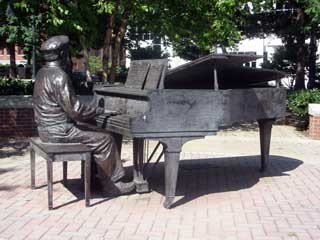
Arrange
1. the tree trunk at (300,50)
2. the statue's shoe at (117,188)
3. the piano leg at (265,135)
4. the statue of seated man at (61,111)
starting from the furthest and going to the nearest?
the tree trunk at (300,50)
the piano leg at (265,135)
the statue's shoe at (117,188)
the statue of seated man at (61,111)

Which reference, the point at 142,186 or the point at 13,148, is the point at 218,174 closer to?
the point at 142,186

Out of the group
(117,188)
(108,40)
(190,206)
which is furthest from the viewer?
(108,40)

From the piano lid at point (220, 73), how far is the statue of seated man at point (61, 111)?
3.70 feet

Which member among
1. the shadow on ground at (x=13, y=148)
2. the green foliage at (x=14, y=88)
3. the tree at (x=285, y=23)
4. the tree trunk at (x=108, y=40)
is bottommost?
the shadow on ground at (x=13, y=148)

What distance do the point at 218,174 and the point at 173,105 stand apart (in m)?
2.65

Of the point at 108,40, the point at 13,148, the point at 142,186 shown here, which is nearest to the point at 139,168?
the point at 142,186

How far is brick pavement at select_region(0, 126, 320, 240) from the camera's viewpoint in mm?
5551

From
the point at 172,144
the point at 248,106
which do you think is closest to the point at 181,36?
the point at 248,106

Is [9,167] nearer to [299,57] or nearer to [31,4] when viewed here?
[31,4]

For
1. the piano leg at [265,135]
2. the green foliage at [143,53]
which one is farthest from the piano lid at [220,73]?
the green foliage at [143,53]

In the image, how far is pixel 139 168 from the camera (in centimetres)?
734

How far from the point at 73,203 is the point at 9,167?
9.04 feet

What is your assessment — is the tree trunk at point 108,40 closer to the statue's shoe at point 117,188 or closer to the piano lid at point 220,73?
the piano lid at point 220,73

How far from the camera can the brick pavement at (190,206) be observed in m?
5.55
